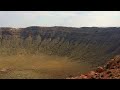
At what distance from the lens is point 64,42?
8231 centimetres

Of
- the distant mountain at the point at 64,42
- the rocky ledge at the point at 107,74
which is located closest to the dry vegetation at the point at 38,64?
the distant mountain at the point at 64,42

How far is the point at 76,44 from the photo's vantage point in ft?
258

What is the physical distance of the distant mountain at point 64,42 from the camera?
232 feet

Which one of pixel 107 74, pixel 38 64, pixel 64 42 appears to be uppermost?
pixel 107 74

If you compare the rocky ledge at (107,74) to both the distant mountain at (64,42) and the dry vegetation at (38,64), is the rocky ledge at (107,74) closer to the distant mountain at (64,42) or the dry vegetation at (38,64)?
the dry vegetation at (38,64)

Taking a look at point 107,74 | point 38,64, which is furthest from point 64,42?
point 107,74

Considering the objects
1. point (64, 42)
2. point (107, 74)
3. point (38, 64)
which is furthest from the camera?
point (64, 42)

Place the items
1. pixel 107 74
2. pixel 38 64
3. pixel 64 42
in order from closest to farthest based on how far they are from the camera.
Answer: pixel 107 74 < pixel 38 64 < pixel 64 42

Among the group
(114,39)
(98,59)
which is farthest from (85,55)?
(114,39)

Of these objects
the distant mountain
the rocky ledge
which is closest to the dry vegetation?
the distant mountain

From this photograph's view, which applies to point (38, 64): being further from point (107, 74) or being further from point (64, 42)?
point (107, 74)
